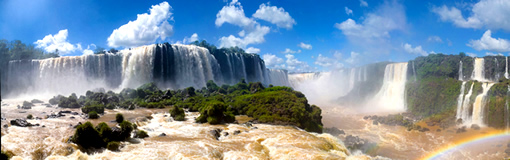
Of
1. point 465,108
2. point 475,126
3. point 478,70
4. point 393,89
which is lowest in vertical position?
point 475,126

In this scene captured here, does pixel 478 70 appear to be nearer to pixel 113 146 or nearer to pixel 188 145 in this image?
pixel 188 145

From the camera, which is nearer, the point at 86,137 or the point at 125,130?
the point at 86,137

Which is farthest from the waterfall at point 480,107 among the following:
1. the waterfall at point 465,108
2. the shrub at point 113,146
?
the shrub at point 113,146

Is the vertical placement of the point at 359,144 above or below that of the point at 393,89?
below

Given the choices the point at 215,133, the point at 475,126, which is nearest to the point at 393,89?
the point at 475,126

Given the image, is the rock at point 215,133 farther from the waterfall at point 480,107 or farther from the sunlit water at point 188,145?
the waterfall at point 480,107

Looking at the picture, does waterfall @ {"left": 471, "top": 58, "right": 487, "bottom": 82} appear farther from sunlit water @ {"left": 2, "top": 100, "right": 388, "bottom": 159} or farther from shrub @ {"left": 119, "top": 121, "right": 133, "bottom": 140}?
shrub @ {"left": 119, "top": 121, "right": 133, "bottom": 140}

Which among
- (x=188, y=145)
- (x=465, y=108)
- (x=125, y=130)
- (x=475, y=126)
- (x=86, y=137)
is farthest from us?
(x=465, y=108)

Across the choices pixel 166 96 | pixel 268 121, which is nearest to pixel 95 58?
pixel 166 96
